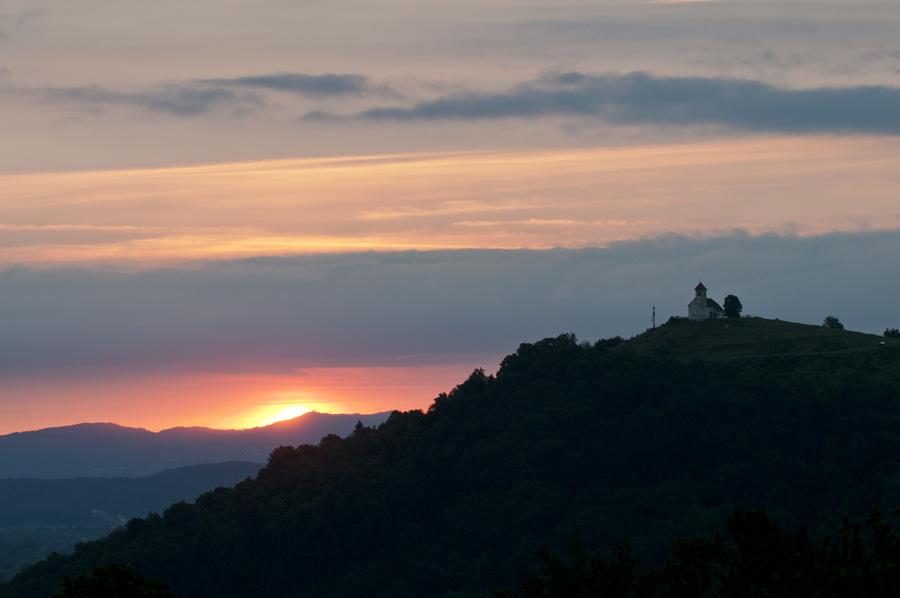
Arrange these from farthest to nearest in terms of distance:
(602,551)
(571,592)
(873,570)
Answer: (602,551) < (571,592) < (873,570)

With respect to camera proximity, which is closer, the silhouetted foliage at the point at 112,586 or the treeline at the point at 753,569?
the silhouetted foliage at the point at 112,586

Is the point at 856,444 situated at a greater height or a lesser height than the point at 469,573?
greater

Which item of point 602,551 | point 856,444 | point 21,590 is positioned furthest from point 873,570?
point 21,590

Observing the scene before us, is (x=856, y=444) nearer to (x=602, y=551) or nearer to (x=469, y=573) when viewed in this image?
(x=602, y=551)

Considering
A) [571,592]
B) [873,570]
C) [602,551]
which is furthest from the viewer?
[602,551]

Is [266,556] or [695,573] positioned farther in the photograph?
[266,556]

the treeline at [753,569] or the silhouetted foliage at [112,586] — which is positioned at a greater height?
the silhouetted foliage at [112,586]

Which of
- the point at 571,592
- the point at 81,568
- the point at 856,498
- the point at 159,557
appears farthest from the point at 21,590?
the point at 571,592

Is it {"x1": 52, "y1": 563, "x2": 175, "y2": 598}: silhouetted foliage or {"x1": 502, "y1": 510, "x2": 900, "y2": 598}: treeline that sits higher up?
{"x1": 52, "y1": 563, "x2": 175, "y2": 598}: silhouetted foliage

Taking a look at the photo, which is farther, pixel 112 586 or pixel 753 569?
pixel 753 569

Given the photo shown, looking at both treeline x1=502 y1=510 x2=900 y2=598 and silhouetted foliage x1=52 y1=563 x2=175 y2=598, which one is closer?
silhouetted foliage x1=52 y1=563 x2=175 y2=598

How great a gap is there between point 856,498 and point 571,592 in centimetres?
13635

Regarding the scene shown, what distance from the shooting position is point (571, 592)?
207 ft

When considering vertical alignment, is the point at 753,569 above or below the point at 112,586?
below
